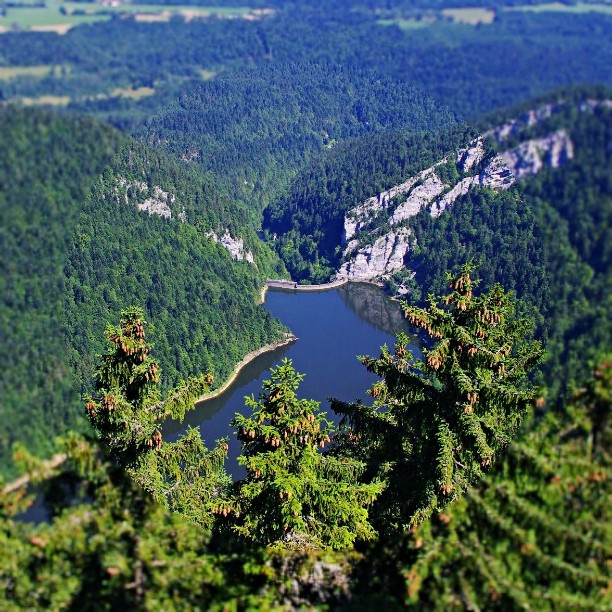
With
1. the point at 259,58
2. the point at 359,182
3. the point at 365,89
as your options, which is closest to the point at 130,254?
the point at 259,58

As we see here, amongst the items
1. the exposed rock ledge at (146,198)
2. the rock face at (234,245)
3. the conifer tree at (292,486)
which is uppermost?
the conifer tree at (292,486)

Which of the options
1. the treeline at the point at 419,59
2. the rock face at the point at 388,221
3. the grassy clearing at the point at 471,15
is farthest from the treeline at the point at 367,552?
the rock face at the point at 388,221

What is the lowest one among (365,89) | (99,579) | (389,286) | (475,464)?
(389,286)

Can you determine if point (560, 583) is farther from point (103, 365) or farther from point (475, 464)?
point (103, 365)

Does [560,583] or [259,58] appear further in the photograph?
[259,58]

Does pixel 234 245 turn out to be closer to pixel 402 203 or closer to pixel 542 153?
pixel 402 203

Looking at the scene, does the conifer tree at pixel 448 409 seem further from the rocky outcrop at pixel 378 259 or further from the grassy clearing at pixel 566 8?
the rocky outcrop at pixel 378 259
